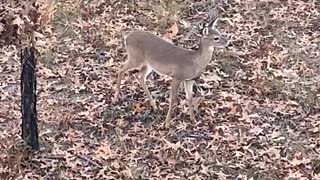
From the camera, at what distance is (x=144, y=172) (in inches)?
264

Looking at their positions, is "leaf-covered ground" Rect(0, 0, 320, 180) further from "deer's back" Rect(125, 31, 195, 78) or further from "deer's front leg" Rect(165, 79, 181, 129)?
"deer's back" Rect(125, 31, 195, 78)

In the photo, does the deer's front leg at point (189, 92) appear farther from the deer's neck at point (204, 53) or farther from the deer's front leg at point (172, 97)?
the deer's neck at point (204, 53)

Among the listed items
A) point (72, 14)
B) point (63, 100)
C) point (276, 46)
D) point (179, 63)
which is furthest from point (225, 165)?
point (72, 14)

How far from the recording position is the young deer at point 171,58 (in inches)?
296

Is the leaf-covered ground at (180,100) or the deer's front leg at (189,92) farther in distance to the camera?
the deer's front leg at (189,92)

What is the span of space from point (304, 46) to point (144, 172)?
3475 mm

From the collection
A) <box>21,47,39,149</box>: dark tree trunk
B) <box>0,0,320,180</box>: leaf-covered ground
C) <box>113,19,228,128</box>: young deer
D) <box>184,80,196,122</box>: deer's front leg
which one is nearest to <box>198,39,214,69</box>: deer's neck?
<box>113,19,228,128</box>: young deer

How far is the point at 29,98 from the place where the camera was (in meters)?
6.61

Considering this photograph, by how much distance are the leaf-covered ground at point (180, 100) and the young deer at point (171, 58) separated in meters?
0.28

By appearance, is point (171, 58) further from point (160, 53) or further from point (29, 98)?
point (29, 98)

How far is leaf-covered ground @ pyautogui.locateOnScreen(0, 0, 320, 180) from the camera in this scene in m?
6.79

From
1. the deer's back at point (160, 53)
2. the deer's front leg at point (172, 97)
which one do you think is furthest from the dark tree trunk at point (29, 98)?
the deer's back at point (160, 53)

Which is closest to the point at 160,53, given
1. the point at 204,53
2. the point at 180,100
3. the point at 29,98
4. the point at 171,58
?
the point at 171,58

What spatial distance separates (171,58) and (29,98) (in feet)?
5.62
